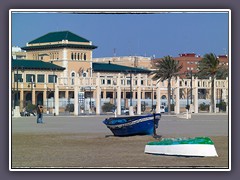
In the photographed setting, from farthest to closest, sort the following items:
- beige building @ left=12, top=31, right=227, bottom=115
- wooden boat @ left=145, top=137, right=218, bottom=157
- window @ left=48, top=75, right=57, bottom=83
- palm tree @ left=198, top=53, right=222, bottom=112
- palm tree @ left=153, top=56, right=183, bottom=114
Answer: window @ left=48, top=75, right=57, bottom=83, palm tree @ left=153, top=56, right=183, bottom=114, beige building @ left=12, top=31, right=227, bottom=115, palm tree @ left=198, top=53, right=222, bottom=112, wooden boat @ left=145, top=137, right=218, bottom=157

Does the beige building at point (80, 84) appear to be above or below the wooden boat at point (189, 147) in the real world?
above

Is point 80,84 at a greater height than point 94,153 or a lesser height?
greater

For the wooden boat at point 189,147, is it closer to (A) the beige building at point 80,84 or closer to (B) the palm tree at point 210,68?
(B) the palm tree at point 210,68

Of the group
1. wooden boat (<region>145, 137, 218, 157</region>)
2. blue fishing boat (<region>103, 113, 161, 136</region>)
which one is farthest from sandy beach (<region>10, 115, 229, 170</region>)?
blue fishing boat (<region>103, 113, 161, 136</region>)

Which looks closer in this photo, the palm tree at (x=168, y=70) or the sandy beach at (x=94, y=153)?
the sandy beach at (x=94, y=153)

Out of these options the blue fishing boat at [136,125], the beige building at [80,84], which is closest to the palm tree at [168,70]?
the beige building at [80,84]

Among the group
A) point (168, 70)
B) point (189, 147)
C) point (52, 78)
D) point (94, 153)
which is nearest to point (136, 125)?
point (94, 153)

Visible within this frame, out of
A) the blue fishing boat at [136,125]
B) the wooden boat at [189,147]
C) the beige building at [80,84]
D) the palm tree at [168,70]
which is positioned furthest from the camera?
A: the palm tree at [168,70]

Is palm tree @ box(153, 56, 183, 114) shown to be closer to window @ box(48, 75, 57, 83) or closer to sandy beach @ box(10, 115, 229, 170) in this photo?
window @ box(48, 75, 57, 83)

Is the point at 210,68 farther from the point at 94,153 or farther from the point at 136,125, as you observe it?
the point at 94,153

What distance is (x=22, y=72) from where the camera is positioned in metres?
75.1
